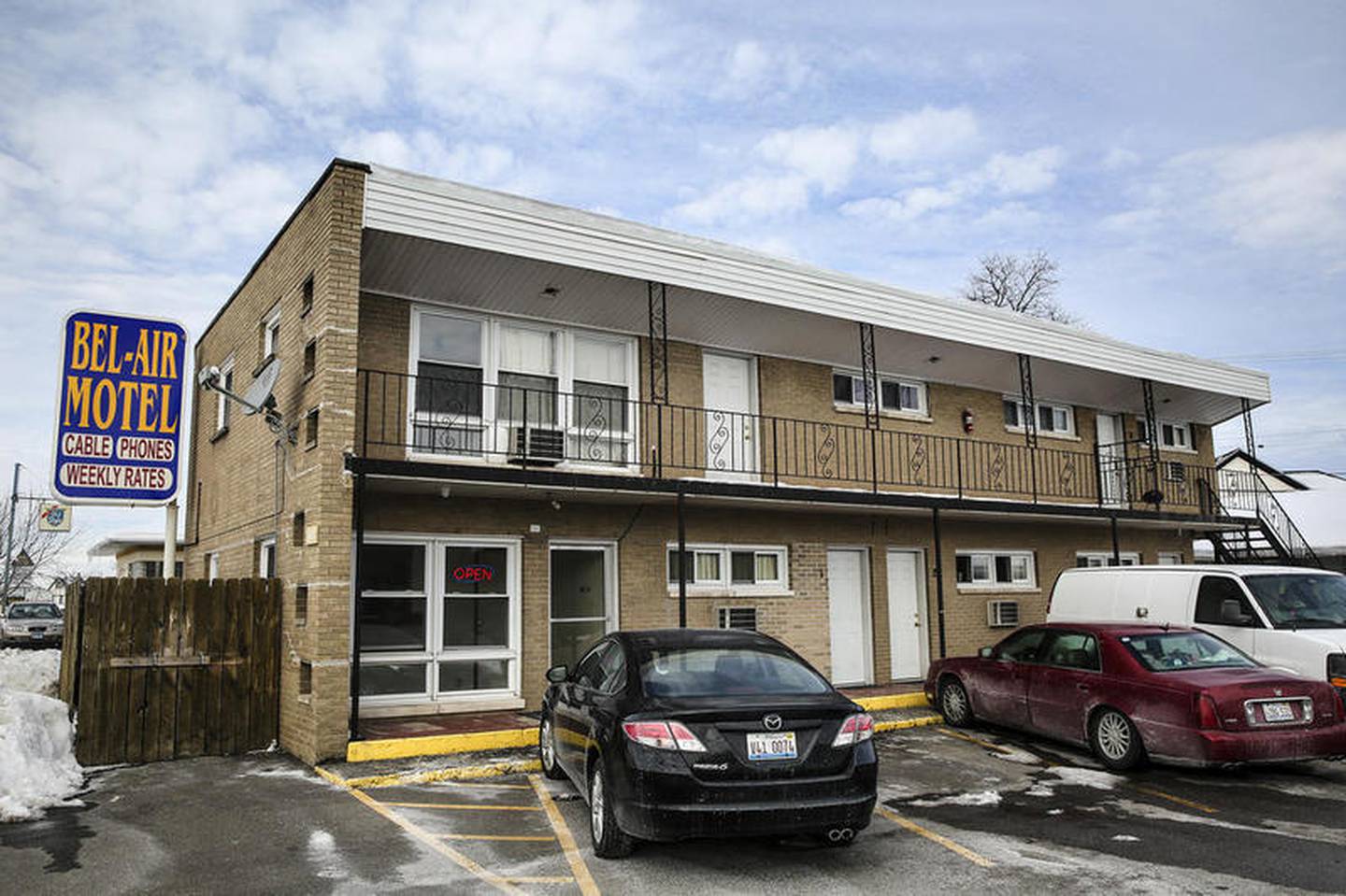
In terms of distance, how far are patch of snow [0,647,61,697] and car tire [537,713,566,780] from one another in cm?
809

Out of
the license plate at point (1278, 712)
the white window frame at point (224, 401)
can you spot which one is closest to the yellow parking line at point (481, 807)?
the license plate at point (1278, 712)

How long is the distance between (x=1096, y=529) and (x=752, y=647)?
13.1m

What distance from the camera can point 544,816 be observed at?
7367 millimetres

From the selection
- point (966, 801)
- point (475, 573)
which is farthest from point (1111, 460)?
point (475, 573)

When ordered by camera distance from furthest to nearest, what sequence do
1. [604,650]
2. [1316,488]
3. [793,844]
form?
1. [1316,488]
2. [604,650]
3. [793,844]

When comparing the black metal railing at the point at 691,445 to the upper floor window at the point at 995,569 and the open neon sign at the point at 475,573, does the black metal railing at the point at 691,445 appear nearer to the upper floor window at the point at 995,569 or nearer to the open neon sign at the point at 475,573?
the upper floor window at the point at 995,569

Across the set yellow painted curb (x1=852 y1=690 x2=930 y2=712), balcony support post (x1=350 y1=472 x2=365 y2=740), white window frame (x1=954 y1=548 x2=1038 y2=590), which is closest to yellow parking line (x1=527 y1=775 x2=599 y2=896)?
balcony support post (x1=350 y1=472 x2=365 y2=740)

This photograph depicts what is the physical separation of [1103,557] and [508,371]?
39.5 feet

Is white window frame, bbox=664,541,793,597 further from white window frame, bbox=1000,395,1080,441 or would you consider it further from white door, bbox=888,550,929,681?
white window frame, bbox=1000,395,1080,441

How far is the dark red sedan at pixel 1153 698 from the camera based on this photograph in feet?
27.2

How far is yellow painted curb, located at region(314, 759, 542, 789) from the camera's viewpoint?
8.53 m

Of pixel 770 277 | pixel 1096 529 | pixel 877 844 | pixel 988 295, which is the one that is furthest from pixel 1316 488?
pixel 877 844

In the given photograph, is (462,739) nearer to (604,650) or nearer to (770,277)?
(604,650)

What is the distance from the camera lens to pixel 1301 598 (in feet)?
36.0
